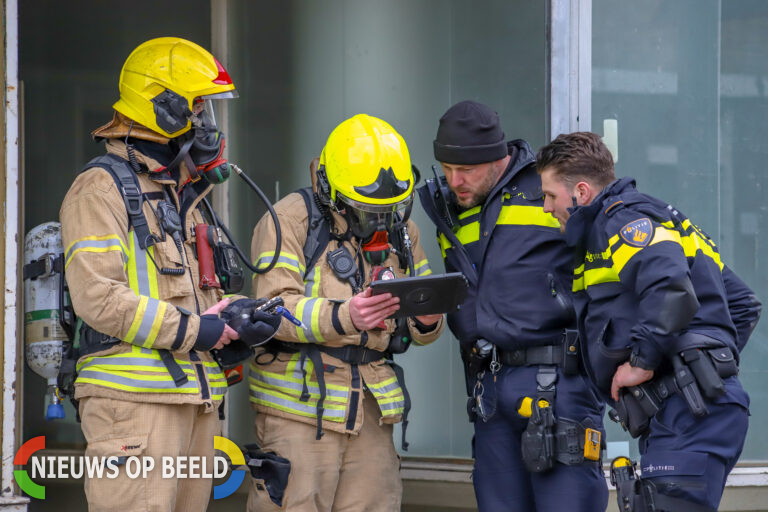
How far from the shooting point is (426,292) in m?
3.71

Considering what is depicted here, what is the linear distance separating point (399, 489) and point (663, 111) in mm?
2506

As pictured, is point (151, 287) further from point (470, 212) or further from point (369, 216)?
point (470, 212)

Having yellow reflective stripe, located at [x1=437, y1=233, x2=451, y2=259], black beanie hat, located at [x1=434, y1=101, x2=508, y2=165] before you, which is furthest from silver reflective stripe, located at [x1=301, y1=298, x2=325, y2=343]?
black beanie hat, located at [x1=434, y1=101, x2=508, y2=165]

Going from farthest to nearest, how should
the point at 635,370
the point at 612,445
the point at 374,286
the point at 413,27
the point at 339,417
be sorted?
1. the point at 413,27
2. the point at 612,445
3. the point at 339,417
4. the point at 374,286
5. the point at 635,370

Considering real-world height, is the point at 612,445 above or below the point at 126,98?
below

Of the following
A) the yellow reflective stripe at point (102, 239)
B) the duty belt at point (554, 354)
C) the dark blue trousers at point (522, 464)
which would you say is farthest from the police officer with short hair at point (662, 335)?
the yellow reflective stripe at point (102, 239)

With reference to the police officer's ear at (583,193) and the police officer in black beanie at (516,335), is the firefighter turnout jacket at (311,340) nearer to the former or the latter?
the police officer in black beanie at (516,335)

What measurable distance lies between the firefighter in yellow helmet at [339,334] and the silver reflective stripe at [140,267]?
0.56 metres

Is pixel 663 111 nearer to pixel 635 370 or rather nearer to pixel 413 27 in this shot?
pixel 413 27

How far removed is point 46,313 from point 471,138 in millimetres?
1877

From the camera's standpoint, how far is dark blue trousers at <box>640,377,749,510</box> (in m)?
3.25

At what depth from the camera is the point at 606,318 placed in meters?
3.58

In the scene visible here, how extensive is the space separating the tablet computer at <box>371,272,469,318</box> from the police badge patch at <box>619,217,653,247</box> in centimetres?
64

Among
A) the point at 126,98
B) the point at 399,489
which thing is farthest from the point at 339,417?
the point at 126,98
